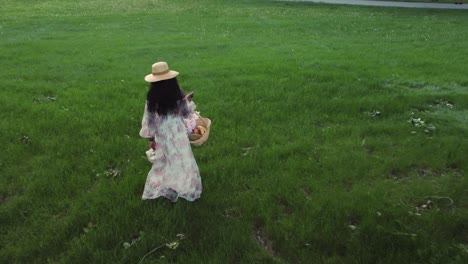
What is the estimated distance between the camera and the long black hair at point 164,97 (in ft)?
14.7

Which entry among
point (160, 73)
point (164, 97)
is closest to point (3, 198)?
point (164, 97)

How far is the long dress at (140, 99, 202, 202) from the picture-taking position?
463cm

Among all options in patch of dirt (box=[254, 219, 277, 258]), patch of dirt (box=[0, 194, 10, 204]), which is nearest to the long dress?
patch of dirt (box=[254, 219, 277, 258])

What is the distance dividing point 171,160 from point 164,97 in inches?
28.1

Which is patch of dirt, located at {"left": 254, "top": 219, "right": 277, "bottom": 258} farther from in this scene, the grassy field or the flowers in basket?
the flowers in basket

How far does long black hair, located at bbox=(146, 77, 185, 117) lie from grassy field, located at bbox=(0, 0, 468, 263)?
1084 mm

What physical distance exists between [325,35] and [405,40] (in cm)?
282

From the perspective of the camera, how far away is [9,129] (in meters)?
6.78

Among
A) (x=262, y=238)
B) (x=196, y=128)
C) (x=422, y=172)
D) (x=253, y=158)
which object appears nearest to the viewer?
(x=262, y=238)

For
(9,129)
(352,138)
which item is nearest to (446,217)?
(352,138)

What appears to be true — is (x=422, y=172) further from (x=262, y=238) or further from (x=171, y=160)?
(x=171, y=160)

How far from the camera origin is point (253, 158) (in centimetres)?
586

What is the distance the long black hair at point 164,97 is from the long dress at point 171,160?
0.06m

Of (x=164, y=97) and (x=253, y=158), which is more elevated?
(x=164, y=97)
